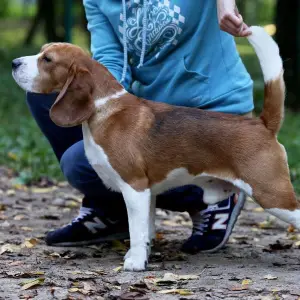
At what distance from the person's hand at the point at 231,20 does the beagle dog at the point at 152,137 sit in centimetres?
8

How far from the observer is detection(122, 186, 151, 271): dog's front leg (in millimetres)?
3840

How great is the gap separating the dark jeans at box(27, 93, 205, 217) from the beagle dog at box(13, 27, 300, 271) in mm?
564

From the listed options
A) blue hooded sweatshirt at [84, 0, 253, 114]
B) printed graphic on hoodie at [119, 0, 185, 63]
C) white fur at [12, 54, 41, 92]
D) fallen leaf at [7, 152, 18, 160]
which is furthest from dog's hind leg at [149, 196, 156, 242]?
fallen leaf at [7, 152, 18, 160]

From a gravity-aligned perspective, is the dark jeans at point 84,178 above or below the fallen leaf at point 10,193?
above

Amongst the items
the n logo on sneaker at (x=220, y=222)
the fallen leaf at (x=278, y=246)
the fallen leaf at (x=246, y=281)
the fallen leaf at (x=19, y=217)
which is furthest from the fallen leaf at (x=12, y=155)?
the fallen leaf at (x=246, y=281)

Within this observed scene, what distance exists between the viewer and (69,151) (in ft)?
15.1

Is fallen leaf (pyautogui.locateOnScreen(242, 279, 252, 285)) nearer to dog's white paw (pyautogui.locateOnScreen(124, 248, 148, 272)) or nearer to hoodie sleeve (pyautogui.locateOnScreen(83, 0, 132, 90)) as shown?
dog's white paw (pyautogui.locateOnScreen(124, 248, 148, 272))

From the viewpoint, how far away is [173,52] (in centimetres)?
445

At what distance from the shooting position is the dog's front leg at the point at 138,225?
384 centimetres

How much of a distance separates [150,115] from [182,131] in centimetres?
19

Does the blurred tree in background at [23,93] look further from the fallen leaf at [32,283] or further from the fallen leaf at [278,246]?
the fallen leaf at [32,283]

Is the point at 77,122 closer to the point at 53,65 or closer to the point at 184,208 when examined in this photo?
the point at 53,65

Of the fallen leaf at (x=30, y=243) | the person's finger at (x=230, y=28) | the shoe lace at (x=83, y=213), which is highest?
the person's finger at (x=230, y=28)

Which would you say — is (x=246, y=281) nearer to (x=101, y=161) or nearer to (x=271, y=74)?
(x=101, y=161)
